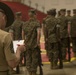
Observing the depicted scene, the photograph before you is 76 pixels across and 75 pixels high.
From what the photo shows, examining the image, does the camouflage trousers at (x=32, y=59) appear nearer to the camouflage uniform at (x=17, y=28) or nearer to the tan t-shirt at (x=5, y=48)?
the camouflage uniform at (x=17, y=28)

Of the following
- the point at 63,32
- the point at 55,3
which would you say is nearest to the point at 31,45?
the point at 63,32

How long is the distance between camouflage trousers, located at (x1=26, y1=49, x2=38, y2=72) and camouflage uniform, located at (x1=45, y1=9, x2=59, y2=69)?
1113 mm

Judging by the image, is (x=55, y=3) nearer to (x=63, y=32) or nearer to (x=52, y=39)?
(x=63, y=32)

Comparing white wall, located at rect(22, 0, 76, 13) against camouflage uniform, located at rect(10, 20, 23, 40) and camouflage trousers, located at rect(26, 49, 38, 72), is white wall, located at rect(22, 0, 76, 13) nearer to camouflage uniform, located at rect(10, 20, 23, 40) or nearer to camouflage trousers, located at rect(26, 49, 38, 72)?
camouflage uniform, located at rect(10, 20, 23, 40)

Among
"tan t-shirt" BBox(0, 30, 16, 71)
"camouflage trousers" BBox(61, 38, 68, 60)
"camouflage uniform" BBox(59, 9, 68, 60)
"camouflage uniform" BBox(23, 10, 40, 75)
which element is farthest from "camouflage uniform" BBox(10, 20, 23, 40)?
"tan t-shirt" BBox(0, 30, 16, 71)

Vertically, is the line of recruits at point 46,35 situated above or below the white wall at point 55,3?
below

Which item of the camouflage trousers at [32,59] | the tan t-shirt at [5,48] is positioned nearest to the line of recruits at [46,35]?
the camouflage trousers at [32,59]

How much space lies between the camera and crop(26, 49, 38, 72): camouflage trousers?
715cm

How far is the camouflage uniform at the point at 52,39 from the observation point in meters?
7.97

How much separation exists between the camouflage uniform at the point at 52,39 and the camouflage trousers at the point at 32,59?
1113 millimetres

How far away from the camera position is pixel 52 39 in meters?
8.11

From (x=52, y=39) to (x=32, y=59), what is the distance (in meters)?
1.21

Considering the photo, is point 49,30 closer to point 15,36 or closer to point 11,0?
point 15,36

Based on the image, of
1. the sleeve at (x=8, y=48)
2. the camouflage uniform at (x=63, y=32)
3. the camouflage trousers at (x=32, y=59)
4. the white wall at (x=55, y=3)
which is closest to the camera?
the sleeve at (x=8, y=48)
